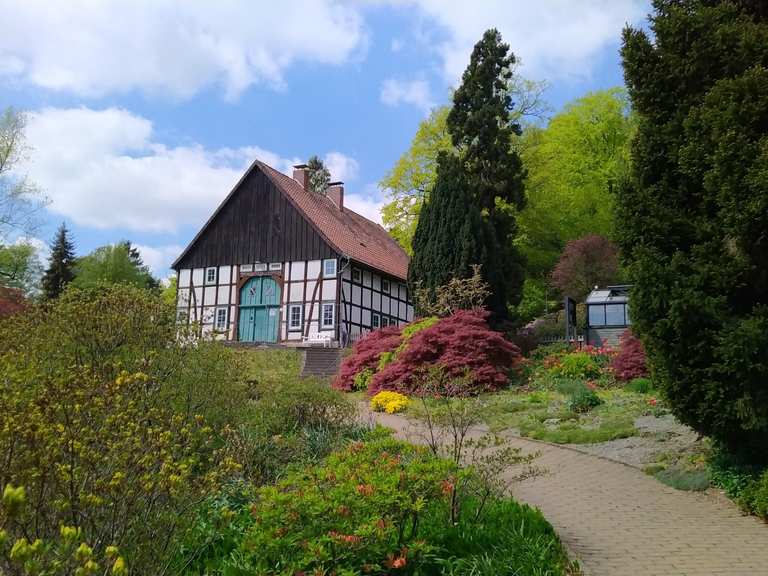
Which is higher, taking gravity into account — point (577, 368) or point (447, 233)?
point (447, 233)

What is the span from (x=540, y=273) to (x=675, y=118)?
2398cm

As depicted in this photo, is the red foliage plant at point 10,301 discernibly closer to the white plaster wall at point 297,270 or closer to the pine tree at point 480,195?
the white plaster wall at point 297,270

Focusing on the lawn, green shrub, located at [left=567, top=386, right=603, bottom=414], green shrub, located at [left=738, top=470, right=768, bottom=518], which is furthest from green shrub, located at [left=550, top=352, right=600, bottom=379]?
green shrub, located at [left=738, top=470, right=768, bottom=518]

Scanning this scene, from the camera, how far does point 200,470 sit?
296 inches

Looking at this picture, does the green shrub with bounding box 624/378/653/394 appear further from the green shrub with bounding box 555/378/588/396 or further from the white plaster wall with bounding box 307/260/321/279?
the white plaster wall with bounding box 307/260/321/279

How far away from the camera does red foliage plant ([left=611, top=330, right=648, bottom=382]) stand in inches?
639

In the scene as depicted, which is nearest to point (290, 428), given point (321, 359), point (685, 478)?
point (685, 478)

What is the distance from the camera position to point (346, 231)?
31.9 meters

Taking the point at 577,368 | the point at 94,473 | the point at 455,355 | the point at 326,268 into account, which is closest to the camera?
the point at 94,473

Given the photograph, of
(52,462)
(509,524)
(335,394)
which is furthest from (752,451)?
(52,462)

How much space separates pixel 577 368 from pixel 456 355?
11.3 feet

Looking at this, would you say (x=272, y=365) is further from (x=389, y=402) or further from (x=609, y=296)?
(x=609, y=296)

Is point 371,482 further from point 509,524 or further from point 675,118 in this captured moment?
point 675,118

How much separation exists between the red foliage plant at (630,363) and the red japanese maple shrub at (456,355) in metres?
2.33
